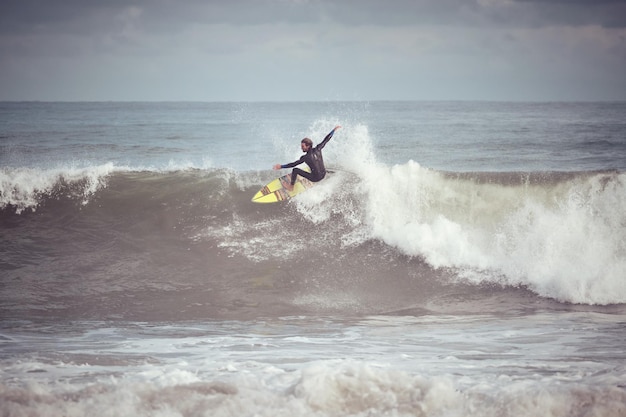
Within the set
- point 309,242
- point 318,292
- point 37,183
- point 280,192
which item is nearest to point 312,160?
point 280,192

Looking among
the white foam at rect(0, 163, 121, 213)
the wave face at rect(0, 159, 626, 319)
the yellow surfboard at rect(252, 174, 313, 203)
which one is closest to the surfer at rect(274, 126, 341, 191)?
the yellow surfboard at rect(252, 174, 313, 203)

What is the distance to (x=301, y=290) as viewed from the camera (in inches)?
389

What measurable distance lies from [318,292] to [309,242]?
1.91 metres

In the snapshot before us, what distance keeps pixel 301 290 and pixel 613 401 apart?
565 centimetres

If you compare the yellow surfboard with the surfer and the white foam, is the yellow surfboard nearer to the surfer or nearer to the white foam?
the surfer

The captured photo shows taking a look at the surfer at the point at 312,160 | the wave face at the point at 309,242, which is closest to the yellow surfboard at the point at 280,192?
the wave face at the point at 309,242

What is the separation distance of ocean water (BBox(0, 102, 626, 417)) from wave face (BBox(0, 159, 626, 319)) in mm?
46

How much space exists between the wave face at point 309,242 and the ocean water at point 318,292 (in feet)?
0.15

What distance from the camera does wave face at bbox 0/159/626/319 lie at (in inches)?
375

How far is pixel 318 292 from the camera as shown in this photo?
387 inches

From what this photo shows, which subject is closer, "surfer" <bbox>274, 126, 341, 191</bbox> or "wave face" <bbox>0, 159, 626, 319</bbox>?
"wave face" <bbox>0, 159, 626, 319</bbox>

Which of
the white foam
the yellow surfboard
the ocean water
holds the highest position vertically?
the white foam

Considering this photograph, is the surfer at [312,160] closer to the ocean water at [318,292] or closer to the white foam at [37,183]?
the ocean water at [318,292]

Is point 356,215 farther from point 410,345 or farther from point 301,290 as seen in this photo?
point 410,345
